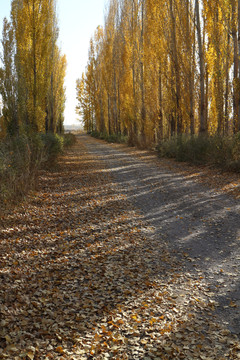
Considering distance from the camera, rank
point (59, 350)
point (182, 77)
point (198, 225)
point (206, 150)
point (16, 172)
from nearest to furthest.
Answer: point (59, 350)
point (198, 225)
point (16, 172)
point (206, 150)
point (182, 77)

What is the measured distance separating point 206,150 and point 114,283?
31.5 ft

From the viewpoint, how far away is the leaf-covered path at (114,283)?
9.47 feet

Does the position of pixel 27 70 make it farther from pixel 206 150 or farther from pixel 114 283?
pixel 114 283

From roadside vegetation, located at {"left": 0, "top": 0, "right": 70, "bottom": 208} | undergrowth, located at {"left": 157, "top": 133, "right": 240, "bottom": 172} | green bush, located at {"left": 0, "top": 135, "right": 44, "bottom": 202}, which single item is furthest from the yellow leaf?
roadside vegetation, located at {"left": 0, "top": 0, "right": 70, "bottom": 208}

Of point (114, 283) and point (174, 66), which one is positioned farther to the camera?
point (174, 66)

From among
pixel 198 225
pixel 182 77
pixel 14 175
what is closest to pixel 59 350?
pixel 198 225

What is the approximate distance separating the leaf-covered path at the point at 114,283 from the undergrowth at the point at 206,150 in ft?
11.1

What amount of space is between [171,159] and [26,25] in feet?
28.5

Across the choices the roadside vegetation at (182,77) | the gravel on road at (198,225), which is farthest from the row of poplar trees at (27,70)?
the roadside vegetation at (182,77)

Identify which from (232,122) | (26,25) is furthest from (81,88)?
(232,122)

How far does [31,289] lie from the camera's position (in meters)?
3.86

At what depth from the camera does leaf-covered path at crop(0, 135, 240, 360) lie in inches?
114

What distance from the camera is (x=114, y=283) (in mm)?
3996

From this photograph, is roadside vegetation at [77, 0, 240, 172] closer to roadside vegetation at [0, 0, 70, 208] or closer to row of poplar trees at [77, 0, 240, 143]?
row of poplar trees at [77, 0, 240, 143]
